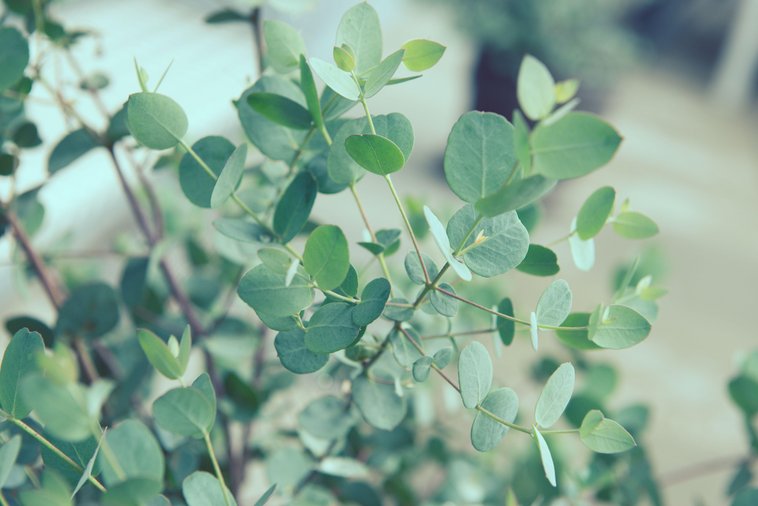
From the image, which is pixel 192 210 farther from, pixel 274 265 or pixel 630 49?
pixel 630 49

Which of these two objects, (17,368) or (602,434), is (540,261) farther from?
(17,368)

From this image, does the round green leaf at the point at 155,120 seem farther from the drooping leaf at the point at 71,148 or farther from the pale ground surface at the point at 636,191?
the pale ground surface at the point at 636,191

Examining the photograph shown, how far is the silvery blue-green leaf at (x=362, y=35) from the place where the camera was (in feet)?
0.84

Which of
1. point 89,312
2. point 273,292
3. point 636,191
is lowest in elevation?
point 636,191

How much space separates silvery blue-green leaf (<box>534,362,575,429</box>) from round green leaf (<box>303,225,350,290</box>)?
73 mm

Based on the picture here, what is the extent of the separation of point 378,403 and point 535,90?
0.14 metres

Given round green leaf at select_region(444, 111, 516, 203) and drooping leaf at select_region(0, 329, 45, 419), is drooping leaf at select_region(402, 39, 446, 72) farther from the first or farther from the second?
drooping leaf at select_region(0, 329, 45, 419)

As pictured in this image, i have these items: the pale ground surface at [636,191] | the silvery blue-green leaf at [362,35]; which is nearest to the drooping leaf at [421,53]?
the silvery blue-green leaf at [362,35]

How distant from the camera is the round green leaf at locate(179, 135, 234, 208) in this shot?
28 centimetres

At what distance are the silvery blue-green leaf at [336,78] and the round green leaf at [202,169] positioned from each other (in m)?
0.06

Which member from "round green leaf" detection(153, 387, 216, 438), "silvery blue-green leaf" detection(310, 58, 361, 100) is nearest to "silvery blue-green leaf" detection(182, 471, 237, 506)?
"round green leaf" detection(153, 387, 216, 438)

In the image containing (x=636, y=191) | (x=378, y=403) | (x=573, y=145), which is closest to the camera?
(x=573, y=145)

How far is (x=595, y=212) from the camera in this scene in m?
0.25

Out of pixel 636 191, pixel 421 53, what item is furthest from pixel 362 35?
pixel 636 191
